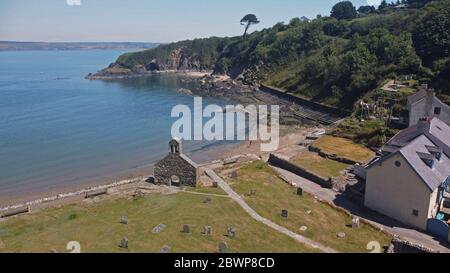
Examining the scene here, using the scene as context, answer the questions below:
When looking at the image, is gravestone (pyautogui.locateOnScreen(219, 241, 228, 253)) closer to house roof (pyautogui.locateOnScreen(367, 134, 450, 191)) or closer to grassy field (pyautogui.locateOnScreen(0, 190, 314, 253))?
grassy field (pyautogui.locateOnScreen(0, 190, 314, 253))

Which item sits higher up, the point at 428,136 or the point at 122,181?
Answer: the point at 428,136

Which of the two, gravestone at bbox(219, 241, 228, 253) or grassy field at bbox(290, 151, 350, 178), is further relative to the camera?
grassy field at bbox(290, 151, 350, 178)

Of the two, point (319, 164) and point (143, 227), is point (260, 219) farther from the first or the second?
point (319, 164)

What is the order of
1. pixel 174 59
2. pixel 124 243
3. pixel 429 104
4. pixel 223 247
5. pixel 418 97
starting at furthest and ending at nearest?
pixel 174 59, pixel 418 97, pixel 429 104, pixel 124 243, pixel 223 247

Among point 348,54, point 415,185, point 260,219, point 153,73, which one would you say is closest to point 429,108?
point 415,185

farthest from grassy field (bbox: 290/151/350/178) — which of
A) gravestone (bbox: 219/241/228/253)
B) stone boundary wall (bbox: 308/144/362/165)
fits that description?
gravestone (bbox: 219/241/228/253)

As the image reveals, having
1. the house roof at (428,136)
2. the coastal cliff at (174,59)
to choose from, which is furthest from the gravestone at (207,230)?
the coastal cliff at (174,59)

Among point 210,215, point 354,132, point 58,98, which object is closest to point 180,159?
point 210,215
